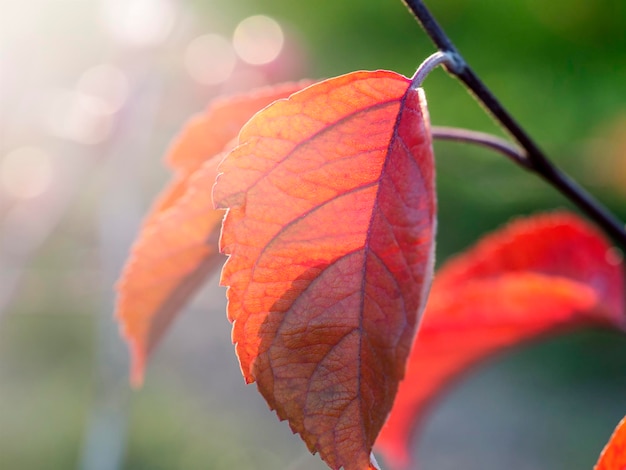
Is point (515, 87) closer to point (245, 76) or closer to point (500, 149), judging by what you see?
point (245, 76)

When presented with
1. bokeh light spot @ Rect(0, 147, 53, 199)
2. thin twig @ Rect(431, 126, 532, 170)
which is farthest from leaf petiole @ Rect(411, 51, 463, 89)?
bokeh light spot @ Rect(0, 147, 53, 199)

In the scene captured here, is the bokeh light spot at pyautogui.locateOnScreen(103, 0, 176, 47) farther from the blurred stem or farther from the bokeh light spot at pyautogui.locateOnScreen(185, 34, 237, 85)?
the blurred stem

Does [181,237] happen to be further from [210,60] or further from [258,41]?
[258,41]

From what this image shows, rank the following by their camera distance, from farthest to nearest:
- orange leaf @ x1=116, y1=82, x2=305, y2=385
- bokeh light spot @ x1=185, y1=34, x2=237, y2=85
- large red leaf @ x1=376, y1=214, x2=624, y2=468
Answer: bokeh light spot @ x1=185, y1=34, x2=237, y2=85, large red leaf @ x1=376, y1=214, x2=624, y2=468, orange leaf @ x1=116, y1=82, x2=305, y2=385

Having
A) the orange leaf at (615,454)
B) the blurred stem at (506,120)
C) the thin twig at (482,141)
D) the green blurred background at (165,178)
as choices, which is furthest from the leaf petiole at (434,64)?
the green blurred background at (165,178)

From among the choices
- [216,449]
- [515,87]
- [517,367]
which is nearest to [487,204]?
[515,87]

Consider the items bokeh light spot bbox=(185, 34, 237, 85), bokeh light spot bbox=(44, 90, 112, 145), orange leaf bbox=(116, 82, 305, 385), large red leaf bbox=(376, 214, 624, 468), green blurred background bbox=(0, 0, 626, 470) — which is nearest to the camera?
orange leaf bbox=(116, 82, 305, 385)

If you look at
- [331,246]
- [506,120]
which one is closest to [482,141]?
[506,120]
